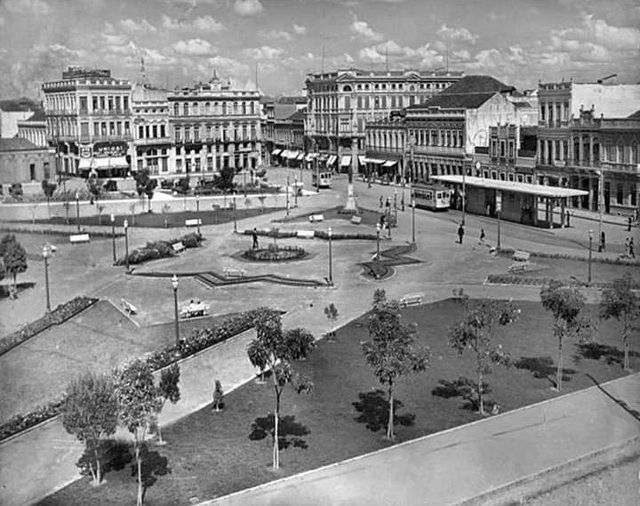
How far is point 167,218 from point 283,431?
2226 cm

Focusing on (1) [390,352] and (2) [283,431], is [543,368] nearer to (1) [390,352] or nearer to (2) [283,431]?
(1) [390,352]

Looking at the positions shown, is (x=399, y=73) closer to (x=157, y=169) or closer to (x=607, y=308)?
(x=157, y=169)

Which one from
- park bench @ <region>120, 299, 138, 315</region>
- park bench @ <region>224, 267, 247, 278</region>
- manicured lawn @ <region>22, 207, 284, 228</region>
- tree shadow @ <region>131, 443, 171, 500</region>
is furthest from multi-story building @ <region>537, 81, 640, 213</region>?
tree shadow @ <region>131, 443, 171, 500</region>

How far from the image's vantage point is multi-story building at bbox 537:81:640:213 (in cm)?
3099

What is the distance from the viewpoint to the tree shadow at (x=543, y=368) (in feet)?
49.5

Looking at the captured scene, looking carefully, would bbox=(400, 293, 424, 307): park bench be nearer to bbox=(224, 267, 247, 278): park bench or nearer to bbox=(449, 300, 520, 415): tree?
bbox=(449, 300, 520, 415): tree

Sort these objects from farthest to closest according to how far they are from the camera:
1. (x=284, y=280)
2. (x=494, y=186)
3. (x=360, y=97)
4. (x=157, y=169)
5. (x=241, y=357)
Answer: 1. (x=360, y=97)
2. (x=157, y=169)
3. (x=494, y=186)
4. (x=284, y=280)
5. (x=241, y=357)

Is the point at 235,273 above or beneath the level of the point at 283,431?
above

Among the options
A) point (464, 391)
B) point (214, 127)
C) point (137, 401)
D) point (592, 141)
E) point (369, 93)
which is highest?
point (369, 93)

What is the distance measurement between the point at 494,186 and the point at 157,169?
2279 centimetres

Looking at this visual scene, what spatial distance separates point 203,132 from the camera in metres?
52.4

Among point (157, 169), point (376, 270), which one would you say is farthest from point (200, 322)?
point (157, 169)

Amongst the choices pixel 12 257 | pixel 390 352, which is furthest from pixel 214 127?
pixel 390 352

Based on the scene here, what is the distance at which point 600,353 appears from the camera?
16.4 m
